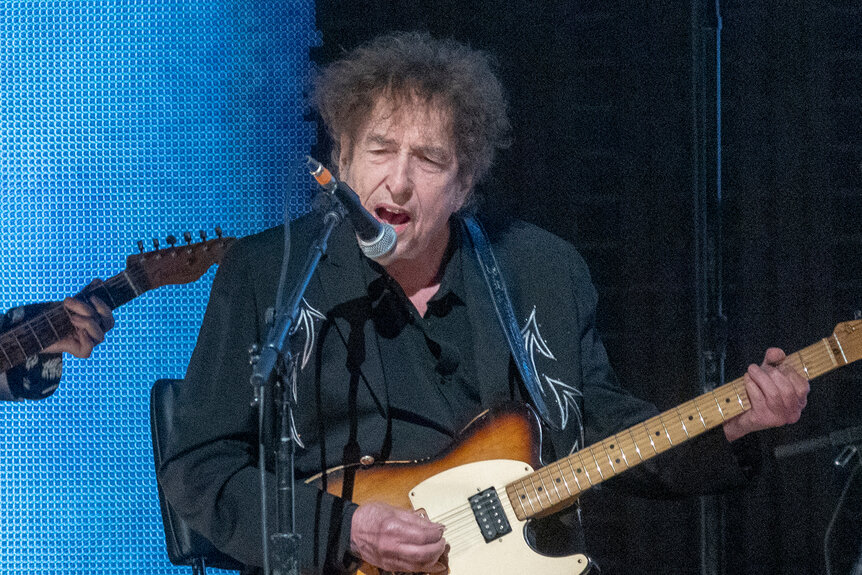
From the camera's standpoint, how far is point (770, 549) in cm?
320

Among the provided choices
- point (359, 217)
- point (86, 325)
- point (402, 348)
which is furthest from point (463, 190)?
point (86, 325)

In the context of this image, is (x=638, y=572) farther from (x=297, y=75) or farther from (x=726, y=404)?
(x=297, y=75)

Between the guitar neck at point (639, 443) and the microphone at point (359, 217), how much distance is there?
0.73 metres

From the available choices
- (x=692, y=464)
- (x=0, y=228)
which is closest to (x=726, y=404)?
(x=692, y=464)

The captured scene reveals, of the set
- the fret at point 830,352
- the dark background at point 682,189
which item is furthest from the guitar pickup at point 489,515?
the dark background at point 682,189

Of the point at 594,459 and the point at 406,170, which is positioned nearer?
the point at 594,459

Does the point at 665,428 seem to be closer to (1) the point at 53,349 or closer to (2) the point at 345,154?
(2) the point at 345,154

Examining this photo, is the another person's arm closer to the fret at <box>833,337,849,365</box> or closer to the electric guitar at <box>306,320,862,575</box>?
the electric guitar at <box>306,320,862,575</box>

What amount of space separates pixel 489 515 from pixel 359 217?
83cm

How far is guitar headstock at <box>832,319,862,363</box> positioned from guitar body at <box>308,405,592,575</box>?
0.82m

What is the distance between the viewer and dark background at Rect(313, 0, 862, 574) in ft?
10.4

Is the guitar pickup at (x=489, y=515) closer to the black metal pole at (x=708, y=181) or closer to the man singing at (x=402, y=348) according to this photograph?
the man singing at (x=402, y=348)

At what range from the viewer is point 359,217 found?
1905 mm

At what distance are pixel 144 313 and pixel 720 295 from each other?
1.96 metres
